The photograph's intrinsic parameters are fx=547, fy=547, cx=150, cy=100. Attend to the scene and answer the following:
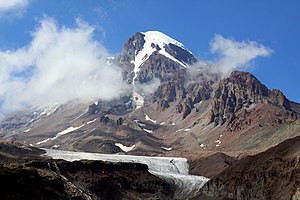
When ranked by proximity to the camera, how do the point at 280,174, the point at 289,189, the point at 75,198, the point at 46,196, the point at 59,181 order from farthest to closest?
the point at 280,174 < the point at 289,189 < the point at 59,181 < the point at 75,198 < the point at 46,196

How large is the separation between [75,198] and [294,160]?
92.2m

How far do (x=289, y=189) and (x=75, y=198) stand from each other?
79109mm

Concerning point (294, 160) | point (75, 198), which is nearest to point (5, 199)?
point (75, 198)

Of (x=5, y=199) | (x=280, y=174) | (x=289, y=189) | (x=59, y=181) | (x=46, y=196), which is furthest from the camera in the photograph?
(x=280, y=174)

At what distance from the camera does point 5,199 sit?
290 ft

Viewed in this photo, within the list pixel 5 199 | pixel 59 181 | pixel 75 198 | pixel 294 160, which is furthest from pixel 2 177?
pixel 294 160

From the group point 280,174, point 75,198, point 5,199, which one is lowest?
point 5,199

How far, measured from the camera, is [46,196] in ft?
366

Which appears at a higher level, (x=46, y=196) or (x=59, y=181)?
(x=59, y=181)

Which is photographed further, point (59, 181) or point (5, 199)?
point (59, 181)

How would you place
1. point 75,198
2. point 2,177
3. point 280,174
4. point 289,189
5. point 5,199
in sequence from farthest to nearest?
point 280,174
point 289,189
point 75,198
point 2,177
point 5,199

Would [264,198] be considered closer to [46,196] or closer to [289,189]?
[289,189]

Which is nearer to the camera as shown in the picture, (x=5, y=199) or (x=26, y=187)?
(x=5, y=199)

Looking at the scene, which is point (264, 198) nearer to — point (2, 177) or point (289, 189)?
point (289, 189)
